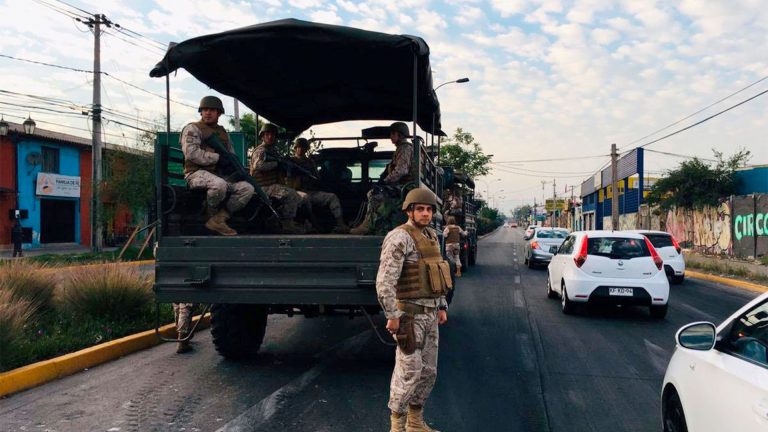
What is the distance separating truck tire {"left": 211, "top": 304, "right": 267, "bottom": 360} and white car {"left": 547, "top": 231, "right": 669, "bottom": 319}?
17.9ft

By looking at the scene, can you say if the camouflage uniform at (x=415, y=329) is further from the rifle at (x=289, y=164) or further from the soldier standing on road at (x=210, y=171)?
the rifle at (x=289, y=164)

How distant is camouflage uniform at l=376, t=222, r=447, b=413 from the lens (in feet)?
13.5

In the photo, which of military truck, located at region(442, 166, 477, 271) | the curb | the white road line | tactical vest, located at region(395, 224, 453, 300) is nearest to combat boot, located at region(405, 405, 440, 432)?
tactical vest, located at region(395, 224, 453, 300)

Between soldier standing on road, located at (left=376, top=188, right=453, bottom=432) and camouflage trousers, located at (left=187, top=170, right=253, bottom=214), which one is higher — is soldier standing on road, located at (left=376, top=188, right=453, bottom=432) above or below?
below

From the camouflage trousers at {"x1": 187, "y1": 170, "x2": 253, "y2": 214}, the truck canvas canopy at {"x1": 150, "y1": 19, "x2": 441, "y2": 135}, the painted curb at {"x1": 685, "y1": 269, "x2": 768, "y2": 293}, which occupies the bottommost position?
the painted curb at {"x1": 685, "y1": 269, "x2": 768, "y2": 293}

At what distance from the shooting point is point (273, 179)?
25.2 feet

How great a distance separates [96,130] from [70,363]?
1883 cm

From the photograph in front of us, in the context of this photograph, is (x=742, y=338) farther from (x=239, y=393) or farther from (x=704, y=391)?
(x=239, y=393)

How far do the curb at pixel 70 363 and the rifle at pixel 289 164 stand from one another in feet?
8.69

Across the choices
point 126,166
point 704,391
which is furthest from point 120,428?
point 126,166

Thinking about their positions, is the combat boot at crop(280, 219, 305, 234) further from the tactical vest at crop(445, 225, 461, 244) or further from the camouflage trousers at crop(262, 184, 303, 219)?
the tactical vest at crop(445, 225, 461, 244)

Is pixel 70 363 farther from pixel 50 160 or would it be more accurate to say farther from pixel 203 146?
pixel 50 160

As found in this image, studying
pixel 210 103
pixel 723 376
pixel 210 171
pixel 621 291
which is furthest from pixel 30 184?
pixel 723 376

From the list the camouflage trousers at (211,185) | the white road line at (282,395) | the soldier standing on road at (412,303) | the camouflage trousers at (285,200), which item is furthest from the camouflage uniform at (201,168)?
the soldier standing on road at (412,303)
